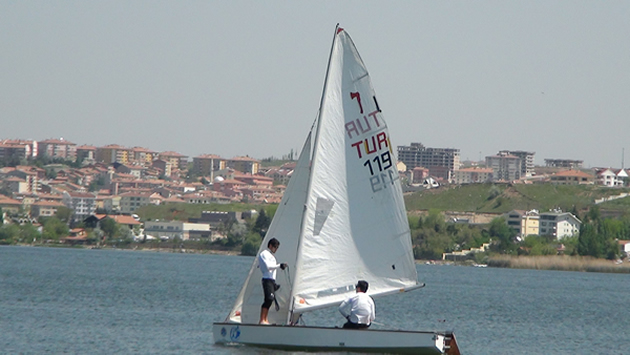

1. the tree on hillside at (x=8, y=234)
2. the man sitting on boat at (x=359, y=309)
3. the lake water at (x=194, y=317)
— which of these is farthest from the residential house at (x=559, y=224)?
the man sitting on boat at (x=359, y=309)

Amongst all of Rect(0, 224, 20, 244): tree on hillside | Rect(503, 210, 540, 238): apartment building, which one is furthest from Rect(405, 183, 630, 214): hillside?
Rect(0, 224, 20, 244): tree on hillside

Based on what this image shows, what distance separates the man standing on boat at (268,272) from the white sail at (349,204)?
52 cm

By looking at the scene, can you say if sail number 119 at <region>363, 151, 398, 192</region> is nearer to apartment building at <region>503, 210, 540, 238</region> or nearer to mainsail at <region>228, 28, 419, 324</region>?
mainsail at <region>228, 28, 419, 324</region>

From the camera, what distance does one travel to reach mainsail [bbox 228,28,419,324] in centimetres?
2412

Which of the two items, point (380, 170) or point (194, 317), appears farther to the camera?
point (194, 317)

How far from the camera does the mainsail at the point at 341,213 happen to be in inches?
950

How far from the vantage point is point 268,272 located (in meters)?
24.1

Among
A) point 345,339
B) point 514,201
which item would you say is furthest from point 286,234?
point 514,201

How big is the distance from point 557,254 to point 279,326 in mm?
121497

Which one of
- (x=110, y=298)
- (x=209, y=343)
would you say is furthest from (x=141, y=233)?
(x=209, y=343)

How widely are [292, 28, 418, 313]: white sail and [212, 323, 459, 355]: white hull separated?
25.9 inches

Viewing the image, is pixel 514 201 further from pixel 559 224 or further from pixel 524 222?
pixel 559 224

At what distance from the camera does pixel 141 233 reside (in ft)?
573

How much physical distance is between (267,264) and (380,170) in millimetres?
3382
